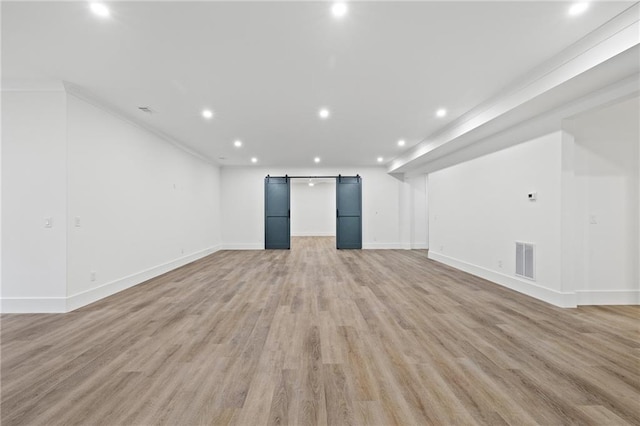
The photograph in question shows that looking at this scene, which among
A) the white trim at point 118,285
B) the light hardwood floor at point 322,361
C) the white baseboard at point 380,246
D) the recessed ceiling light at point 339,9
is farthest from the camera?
the white baseboard at point 380,246

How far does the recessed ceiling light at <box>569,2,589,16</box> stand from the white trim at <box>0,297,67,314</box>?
239 inches

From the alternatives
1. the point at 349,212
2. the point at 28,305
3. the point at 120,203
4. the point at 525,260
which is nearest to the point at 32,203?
the point at 120,203

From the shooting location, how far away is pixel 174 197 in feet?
19.3

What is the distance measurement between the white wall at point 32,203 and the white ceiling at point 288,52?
0.41 meters

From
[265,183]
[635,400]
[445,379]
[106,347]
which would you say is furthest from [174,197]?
[635,400]

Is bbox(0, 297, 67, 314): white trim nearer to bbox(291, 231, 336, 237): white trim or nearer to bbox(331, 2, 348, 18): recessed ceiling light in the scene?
bbox(331, 2, 348, 18): recessed ceiling light

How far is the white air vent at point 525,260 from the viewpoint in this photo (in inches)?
155

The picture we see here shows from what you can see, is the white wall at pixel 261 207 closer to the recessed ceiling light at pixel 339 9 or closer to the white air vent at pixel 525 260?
the white air vent at pixel 525 260

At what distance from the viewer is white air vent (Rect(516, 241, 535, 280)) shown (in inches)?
155

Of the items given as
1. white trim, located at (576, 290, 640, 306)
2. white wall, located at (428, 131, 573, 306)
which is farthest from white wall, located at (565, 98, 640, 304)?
white wall, located at (428, 131, 573, 306)

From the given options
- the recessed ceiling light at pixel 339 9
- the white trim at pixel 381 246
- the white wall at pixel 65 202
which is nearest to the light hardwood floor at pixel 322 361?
the white wall at pixel 65 202

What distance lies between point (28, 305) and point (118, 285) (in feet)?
3.20

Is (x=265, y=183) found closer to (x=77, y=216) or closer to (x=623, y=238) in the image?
(x=77, y=216)

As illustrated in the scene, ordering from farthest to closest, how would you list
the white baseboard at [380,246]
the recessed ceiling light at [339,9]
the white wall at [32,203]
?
the white baseboard at [380,246] → the white wall at [32,203] → the recessed ceiling light at [339,9]
